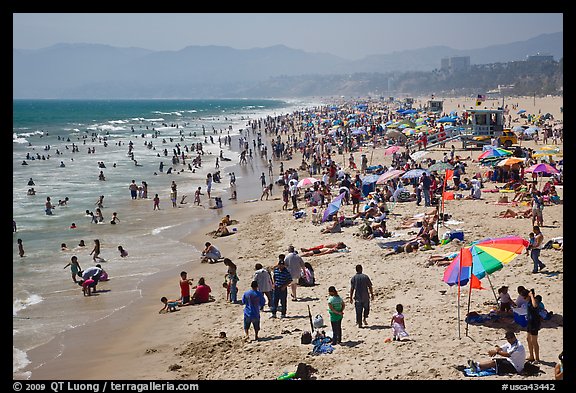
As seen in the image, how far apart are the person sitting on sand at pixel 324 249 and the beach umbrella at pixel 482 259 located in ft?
21.1

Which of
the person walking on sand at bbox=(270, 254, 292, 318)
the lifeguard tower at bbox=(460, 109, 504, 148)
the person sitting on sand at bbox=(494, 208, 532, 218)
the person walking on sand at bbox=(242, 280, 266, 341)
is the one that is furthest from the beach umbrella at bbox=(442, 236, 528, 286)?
the lifeguard tower at bbox=(460, 109, 504, 148)

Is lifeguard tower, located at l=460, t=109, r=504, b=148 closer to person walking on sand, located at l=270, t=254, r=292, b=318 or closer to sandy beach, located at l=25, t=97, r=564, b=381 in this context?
sandy beach, located at l=25, t=97, r=564, b=381

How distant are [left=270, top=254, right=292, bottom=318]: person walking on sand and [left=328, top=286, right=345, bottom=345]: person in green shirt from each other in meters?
1.67

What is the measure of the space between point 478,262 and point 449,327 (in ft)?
4.03

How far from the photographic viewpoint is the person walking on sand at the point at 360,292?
9766 mm

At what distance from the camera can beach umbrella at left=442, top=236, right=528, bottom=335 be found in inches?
357

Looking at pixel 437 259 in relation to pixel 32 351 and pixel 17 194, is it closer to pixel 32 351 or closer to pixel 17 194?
pixel 32 351

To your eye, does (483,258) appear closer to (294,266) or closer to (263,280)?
(263,280)

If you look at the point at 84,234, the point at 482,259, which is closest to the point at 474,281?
the point at 482,259

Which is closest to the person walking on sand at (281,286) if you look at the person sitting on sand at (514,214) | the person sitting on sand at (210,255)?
the person sitting on sand at (210,255)

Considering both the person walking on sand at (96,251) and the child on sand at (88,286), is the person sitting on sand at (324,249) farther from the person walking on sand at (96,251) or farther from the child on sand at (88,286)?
the person walking on sand at (96,251)
